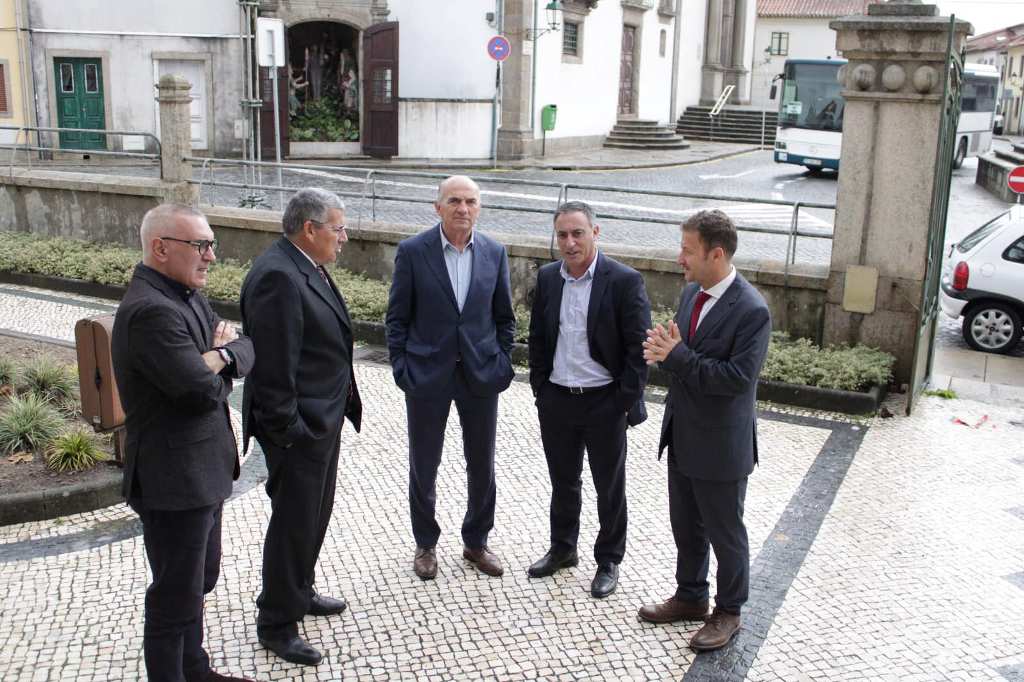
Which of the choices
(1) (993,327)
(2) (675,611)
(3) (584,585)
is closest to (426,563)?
(3) (584,585)

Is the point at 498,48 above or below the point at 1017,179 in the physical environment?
above

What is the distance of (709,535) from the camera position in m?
4.83

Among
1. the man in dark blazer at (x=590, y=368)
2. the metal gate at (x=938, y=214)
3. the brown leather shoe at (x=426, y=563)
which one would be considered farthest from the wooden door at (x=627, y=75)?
the brown leather shoe at (x=426, y=563)

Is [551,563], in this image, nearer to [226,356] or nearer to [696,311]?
[696,311]

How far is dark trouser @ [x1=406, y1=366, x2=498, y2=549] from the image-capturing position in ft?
17.7

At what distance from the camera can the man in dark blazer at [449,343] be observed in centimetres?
536

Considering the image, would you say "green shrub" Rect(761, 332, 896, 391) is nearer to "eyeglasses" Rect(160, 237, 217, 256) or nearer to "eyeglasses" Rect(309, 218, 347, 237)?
"eyeglasses" Rect(309, 218, 347, 237)

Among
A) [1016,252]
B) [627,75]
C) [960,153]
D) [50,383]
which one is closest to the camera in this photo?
[50,383]

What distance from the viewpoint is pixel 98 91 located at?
23.9m

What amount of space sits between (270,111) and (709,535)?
21.7m

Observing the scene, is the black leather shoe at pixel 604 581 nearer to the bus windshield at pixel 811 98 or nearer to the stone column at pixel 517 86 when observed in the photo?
the stone column at pixel 517 86

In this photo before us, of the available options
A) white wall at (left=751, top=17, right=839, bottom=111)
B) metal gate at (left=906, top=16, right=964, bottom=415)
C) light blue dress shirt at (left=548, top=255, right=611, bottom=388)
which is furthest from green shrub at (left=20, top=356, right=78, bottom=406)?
white wall at (left=751, top=17, right=839, bottom=111)

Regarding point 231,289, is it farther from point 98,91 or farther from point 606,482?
point 98,91

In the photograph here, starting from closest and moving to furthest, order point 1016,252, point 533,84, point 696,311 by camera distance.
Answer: point 696,311
point 1016,252
point 533,84
